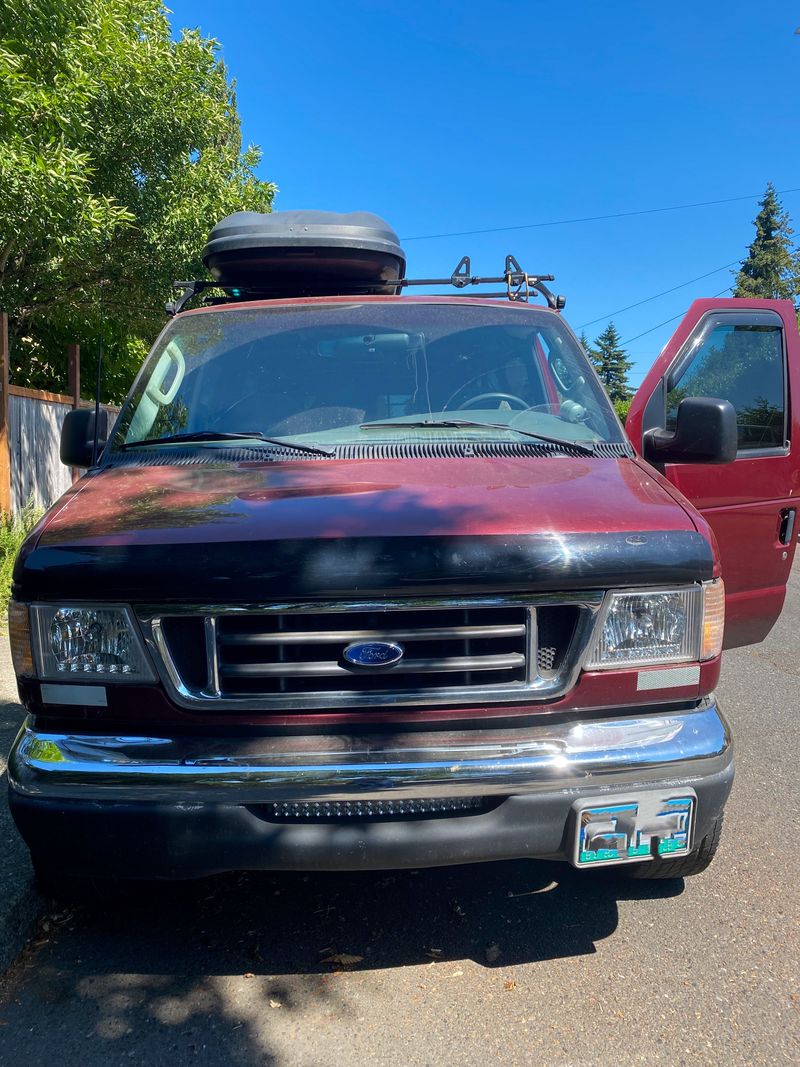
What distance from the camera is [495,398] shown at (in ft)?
11.6

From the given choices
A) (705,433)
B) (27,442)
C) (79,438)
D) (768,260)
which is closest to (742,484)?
(705,433)

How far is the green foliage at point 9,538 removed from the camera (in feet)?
22.5

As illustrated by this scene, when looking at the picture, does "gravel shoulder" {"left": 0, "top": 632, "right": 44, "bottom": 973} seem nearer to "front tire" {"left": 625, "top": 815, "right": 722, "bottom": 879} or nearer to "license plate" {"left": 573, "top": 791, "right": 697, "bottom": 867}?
"license plate" {"left": 573, "top": 791, "right": 697, "bottom": 867}

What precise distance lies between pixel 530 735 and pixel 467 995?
84 cm

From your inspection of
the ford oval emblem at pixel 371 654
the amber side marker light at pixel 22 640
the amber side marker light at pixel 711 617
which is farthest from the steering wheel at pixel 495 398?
the amber side marker light at pixel 22 640

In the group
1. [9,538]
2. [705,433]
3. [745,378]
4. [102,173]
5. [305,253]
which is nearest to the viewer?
[705,433]

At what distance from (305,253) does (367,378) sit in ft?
5.03

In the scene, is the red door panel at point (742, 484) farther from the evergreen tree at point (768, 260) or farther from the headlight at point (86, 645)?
the evergreen tree at point (768, 260)

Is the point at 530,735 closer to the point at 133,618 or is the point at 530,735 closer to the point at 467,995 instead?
the point at 467,995

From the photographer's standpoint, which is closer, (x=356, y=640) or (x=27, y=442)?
(x=356, y=640)

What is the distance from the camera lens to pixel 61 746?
229cm

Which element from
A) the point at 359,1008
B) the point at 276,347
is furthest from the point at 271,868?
the point at 276,347

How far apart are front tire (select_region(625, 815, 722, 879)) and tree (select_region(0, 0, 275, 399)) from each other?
12.3ft

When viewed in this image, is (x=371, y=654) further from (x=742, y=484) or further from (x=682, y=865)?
(x=742, y=484)
